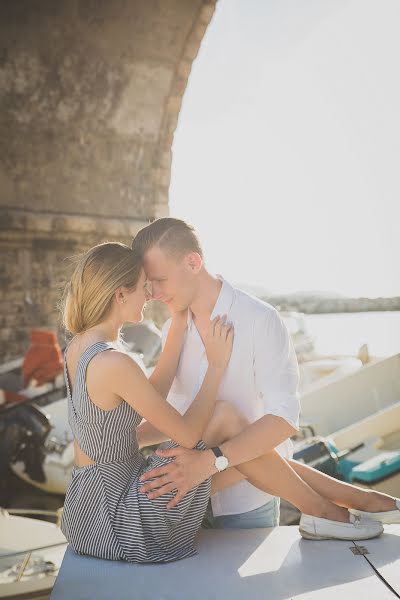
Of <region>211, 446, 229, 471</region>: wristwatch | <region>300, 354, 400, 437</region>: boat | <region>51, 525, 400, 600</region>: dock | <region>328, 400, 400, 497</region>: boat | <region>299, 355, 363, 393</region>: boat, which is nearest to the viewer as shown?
<region>51, 525, 400, 600</region>: dock

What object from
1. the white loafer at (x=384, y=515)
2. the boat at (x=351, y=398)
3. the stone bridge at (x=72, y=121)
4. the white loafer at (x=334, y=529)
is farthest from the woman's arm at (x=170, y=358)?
the stone bridge at (x=72, y=121)

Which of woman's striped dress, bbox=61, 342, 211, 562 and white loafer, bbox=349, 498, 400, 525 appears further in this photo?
white loafer, bbox=349, 498, 400, 525

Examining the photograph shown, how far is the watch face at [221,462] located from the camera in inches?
75.9

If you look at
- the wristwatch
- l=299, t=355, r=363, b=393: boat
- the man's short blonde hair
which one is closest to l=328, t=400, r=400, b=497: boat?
the wristwatch

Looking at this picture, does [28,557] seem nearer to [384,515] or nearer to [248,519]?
[248,519]

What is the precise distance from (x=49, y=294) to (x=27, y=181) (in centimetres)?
148

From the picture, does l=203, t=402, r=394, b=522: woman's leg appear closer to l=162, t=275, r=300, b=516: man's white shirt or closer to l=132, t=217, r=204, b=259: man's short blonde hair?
l=162, t=275, r=300, b=516: man's white shirt

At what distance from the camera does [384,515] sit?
7.05ft

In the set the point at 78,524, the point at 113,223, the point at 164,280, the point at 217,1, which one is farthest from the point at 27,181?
the point at 78,524

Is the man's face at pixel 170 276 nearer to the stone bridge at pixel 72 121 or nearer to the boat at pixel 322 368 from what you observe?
the boat at pixel 322 368

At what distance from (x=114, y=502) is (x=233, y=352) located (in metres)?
0.67

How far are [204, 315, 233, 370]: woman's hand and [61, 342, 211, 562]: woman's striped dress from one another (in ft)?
1.11

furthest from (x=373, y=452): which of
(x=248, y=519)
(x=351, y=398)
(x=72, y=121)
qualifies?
(x=72, y=121)

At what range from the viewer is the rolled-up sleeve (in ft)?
6.75
